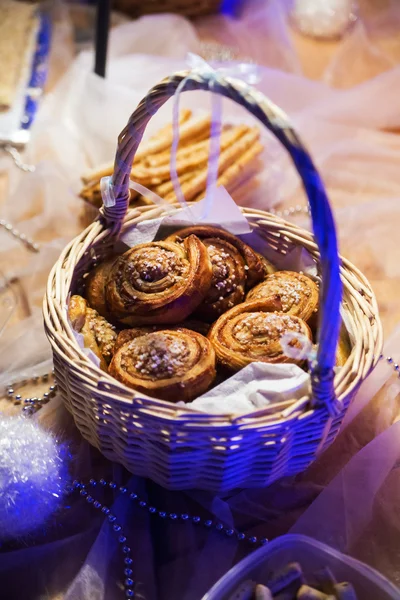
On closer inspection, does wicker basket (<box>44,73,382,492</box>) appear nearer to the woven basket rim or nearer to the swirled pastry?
the woven basket rim

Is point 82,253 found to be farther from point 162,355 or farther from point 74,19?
point 74,19

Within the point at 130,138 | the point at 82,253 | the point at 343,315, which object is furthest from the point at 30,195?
the point at 343,315

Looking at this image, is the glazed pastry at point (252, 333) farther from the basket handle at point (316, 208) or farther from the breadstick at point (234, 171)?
the breadstick at point (234, 171)

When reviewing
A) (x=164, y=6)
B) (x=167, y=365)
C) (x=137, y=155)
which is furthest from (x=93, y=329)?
(x=164, y=6)

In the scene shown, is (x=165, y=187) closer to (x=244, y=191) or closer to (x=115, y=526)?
(x=244, y=191)

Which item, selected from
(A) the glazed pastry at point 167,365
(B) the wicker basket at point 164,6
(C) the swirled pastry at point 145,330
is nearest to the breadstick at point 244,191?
(C) the swirled pastry at point 145,330

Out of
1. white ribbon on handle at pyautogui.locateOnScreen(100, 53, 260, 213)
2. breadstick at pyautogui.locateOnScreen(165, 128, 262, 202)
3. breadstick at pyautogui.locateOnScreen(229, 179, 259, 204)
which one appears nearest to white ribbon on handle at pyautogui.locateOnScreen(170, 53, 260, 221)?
Result: white ribbon on handle at pyautogui.locateOnScreen(100, 53, 260, 213)
